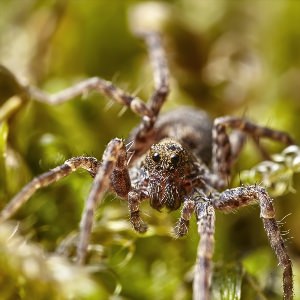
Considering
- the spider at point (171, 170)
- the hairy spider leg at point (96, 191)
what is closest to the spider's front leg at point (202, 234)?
the spider at point (171, 170)

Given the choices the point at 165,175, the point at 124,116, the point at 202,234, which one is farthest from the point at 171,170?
the point at 124,116

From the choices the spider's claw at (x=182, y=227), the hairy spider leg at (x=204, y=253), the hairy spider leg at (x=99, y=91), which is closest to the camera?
the hairy spider leg at (x=204, y=253)

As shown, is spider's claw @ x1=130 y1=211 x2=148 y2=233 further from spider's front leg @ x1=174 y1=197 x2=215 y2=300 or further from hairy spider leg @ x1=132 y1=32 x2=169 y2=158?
hairy spider leg @ x1=132 y1=32 x2=169 y2=158

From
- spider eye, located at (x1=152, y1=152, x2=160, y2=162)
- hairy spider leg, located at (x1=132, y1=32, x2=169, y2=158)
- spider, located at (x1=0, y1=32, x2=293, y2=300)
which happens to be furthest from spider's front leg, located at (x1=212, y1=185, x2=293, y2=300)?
hairy spider leg, located at (x1=132, y1=32, x2=169, y2=158)

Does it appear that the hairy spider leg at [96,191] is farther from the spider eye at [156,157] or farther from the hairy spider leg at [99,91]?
the hairy spider leg at [99,91]

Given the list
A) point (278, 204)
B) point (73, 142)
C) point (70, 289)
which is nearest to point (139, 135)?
point (73, 142)

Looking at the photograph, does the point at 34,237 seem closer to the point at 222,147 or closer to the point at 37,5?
the point at 222,147

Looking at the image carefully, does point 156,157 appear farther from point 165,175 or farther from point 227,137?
point 227,137

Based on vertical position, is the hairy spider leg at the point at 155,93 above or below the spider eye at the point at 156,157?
above
